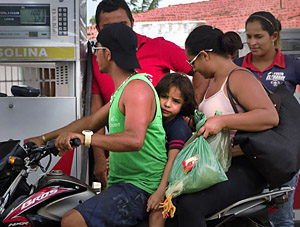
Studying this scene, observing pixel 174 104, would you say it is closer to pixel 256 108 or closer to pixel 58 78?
pixel 256 108

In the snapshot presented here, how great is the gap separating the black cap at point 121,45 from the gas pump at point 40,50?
127 cm

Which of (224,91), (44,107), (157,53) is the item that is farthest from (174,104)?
(44,107)

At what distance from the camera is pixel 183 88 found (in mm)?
2904

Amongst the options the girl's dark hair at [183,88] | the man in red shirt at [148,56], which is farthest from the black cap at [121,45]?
the man in red shirt at [148,56]

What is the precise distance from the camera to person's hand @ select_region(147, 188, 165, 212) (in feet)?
8.59

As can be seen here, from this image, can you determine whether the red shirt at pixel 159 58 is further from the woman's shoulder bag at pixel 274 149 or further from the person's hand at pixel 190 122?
the woman's shoulder bag at pixel 274 149

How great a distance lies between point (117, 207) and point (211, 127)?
63 cm

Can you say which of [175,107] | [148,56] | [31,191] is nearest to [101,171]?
[148,56]

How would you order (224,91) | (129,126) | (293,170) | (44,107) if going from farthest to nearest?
1. (44,107)
2. (224,91)
3. (293,170)
4. (129,126)

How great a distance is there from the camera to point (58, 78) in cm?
413

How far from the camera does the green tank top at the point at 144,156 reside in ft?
8.75

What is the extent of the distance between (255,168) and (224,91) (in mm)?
457

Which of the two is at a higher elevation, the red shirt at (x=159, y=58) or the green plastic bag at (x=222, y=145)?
the red shirt at (x=159, y=58)

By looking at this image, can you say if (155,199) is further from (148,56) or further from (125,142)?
(148,56)
